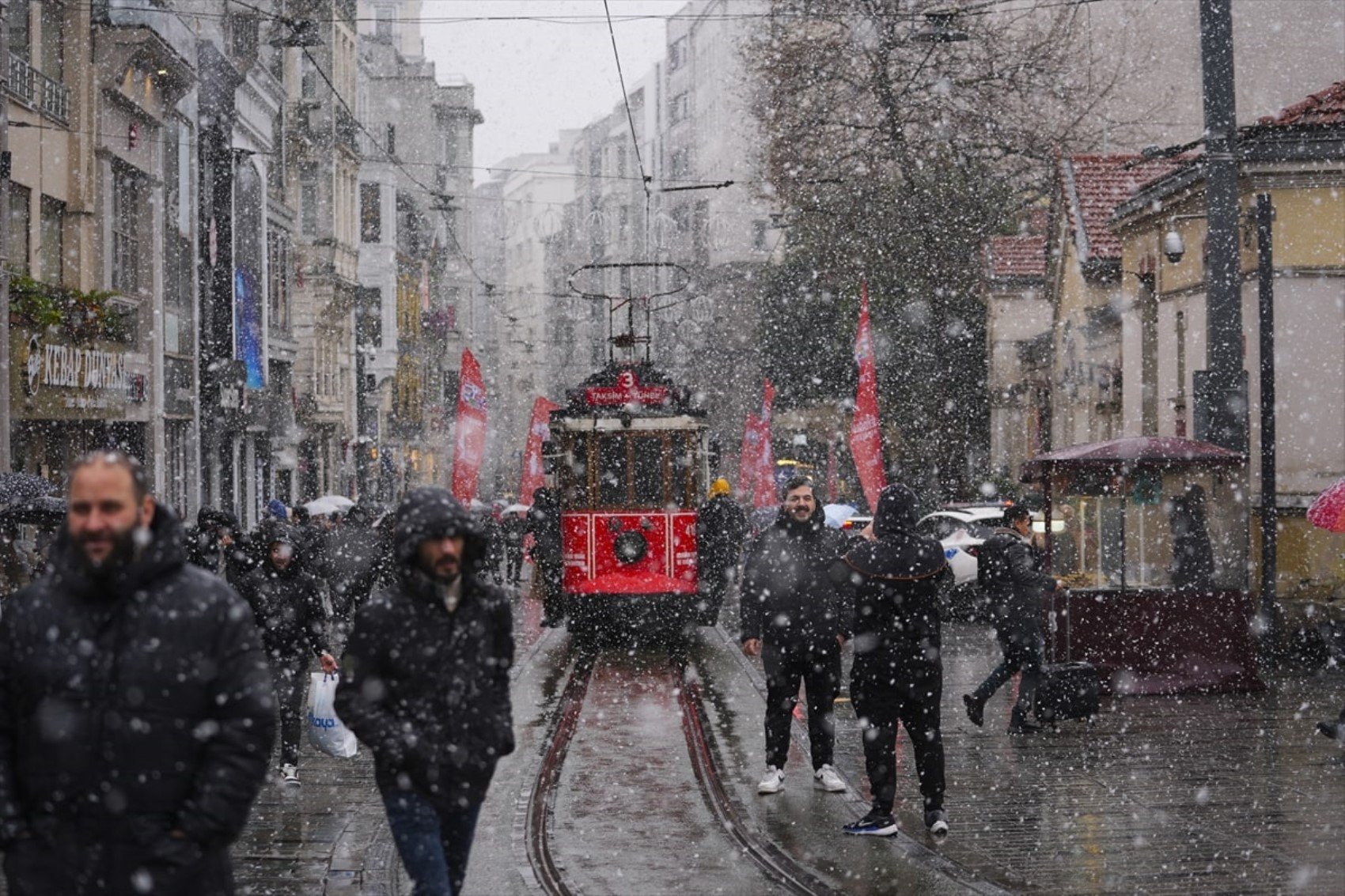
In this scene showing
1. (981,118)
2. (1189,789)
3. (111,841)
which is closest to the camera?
(111,841)

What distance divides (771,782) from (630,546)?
11588 millimetres

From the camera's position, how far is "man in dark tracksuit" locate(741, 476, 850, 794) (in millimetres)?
10742

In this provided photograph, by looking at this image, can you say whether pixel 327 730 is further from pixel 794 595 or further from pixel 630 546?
pixel 630 546

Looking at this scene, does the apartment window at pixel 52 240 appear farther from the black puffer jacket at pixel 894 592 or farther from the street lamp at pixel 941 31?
the black puffer jacket at pixel 894 592

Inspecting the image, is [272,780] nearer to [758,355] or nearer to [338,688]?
[338,688]

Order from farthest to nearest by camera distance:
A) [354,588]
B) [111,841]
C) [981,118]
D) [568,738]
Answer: [981,118] < [354,588] < [568,738] < [111,841]

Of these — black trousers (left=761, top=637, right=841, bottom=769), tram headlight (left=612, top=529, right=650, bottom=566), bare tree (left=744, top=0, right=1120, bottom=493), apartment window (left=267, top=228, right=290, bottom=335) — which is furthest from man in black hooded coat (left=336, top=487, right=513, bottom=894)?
apartment window (left=267, top=228, right=290, bottom=335)

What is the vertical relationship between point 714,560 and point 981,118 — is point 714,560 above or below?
below

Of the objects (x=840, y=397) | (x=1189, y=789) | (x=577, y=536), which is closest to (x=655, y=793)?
(x=1189, y=789)

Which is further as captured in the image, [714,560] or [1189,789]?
[714,560]

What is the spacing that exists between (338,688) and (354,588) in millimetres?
8941

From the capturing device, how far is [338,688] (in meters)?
6.31

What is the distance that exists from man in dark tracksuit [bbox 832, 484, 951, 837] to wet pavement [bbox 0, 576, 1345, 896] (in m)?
0.27

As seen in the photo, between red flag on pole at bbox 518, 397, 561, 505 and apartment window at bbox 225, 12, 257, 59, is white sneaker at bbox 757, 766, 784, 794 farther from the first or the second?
apartment window at bbox 225, 12, 257, 59
